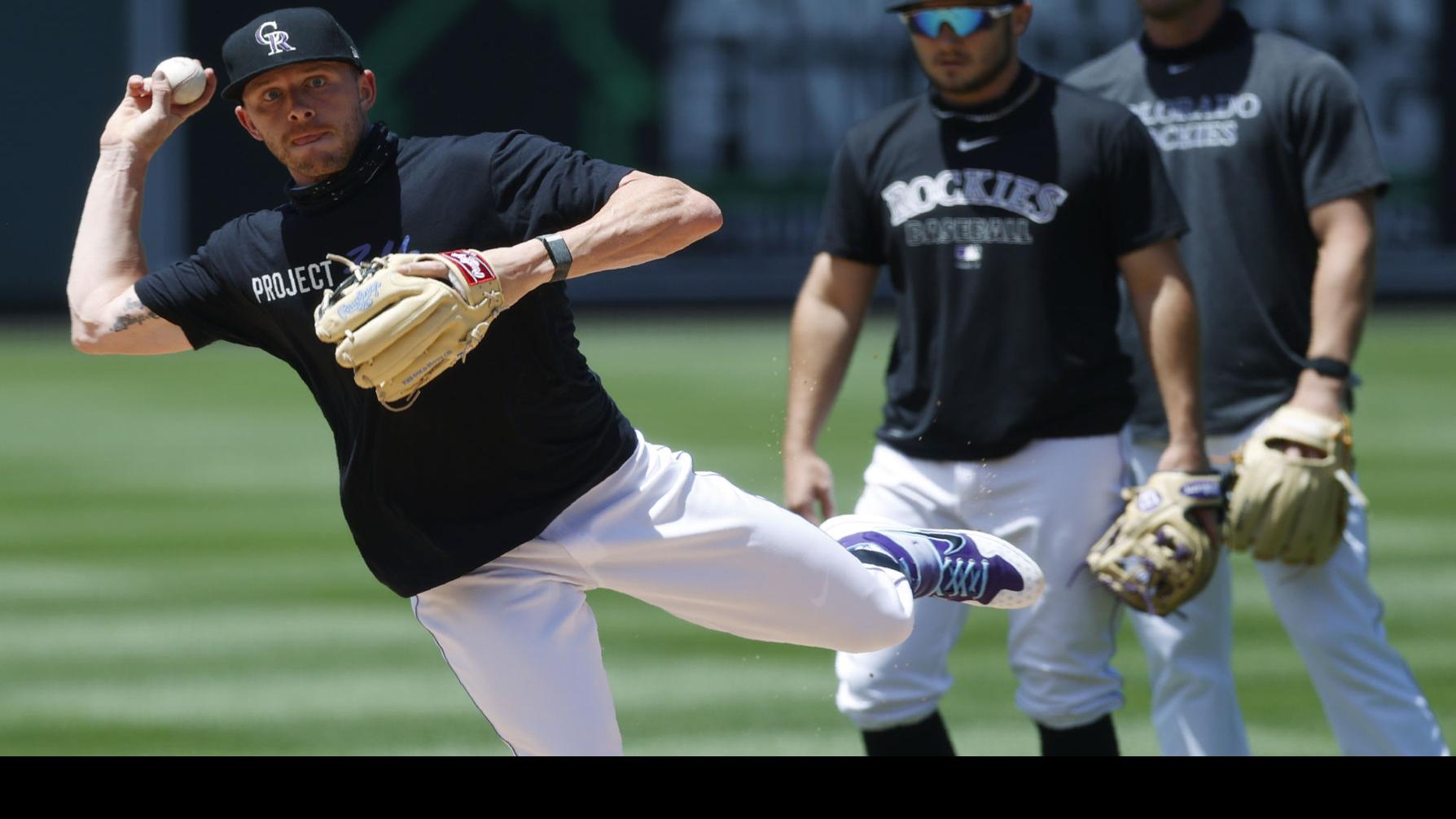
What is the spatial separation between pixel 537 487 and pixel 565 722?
20.3 inches

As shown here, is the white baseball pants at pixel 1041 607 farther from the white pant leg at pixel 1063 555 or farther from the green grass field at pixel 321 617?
the green grass field at pixel 321 617

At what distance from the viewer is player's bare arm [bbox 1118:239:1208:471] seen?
5.42m

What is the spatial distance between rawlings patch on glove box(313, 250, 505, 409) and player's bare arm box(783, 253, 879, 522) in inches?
74.0

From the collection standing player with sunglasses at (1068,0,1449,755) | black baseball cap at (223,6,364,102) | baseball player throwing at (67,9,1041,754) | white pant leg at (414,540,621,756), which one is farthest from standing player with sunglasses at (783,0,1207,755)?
black baseball cap at (223,6,364,102)

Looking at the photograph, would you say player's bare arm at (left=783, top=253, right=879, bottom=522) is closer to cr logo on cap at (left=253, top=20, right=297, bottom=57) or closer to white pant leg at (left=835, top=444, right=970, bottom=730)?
A: white pant leg at (left=835, top=444, right=970, bottom=730)

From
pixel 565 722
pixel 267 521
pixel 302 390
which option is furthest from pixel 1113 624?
pixel 302 390

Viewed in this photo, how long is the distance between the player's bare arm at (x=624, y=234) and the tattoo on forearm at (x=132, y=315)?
2.83 feet

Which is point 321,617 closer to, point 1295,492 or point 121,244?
point 121,244

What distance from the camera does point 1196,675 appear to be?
5.75m

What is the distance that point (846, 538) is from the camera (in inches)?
206

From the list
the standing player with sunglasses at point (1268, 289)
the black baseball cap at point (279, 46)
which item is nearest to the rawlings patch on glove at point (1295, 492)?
the standing player with sunglasses at point (1268, 289)

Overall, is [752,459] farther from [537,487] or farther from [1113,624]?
[537,487]

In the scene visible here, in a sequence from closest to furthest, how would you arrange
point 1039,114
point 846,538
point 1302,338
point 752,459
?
point 846,538 < point 1039,114 < point 1302,338 < point 752,459

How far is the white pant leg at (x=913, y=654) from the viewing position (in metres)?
5.55
